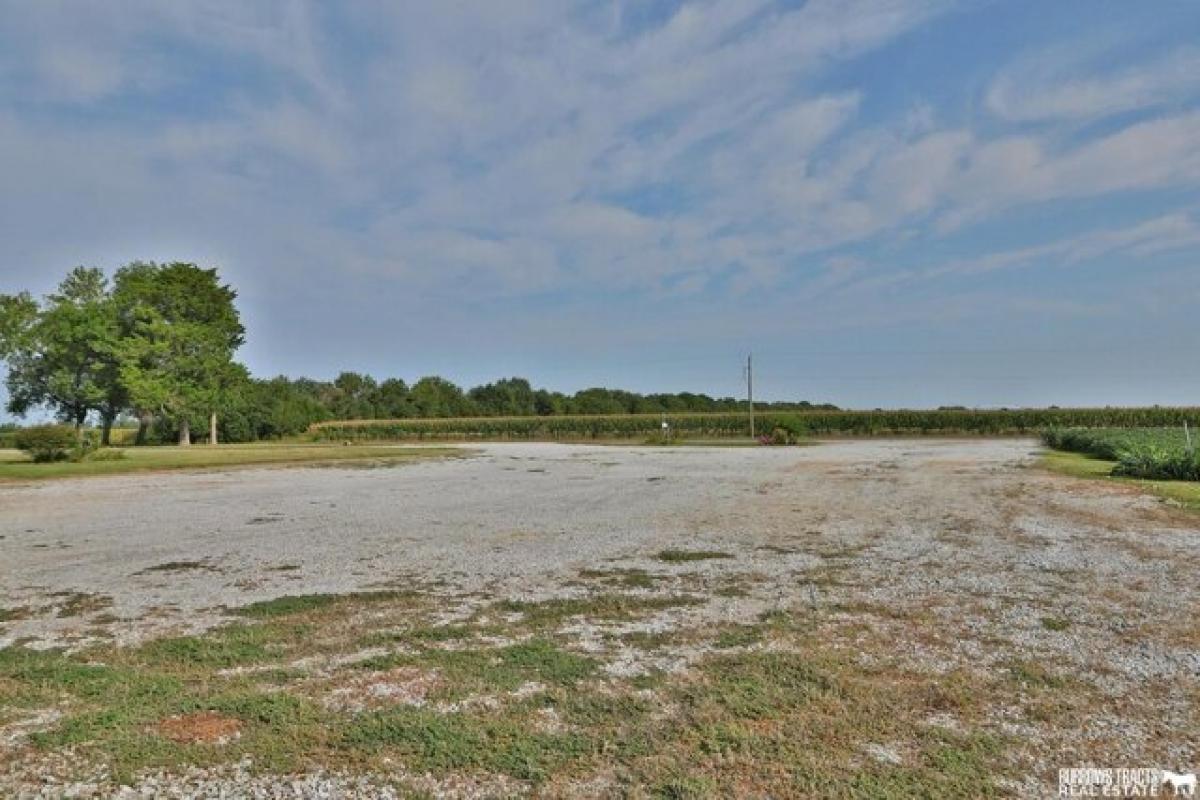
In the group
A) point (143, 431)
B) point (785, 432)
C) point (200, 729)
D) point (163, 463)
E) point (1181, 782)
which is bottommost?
point (1181, 782)

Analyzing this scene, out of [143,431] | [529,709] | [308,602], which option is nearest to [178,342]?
[143,431]

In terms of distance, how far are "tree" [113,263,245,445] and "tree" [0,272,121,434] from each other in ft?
5.04

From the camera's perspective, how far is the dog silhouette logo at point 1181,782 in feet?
9.30

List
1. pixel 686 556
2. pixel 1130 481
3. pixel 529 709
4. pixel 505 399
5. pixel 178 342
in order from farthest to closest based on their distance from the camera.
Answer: pixel 505 399, pixel 178 342, pixel 1130 481, pixel 686 556, pixel 529 709

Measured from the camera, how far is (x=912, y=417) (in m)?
51.1

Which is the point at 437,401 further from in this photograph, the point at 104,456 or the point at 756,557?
the point at 756,557

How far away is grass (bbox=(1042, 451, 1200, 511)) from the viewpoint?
12055 mm

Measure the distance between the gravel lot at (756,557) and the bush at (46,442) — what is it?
1012 centimetres

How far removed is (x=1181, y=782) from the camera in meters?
2.90

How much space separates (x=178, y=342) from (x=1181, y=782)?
47962 mm

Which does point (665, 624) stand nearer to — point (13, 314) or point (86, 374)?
point (86, 374)

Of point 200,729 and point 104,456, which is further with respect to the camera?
point 104,456

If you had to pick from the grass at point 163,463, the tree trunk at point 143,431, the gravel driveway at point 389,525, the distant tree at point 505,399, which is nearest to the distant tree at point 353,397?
the distant tree at point 505,399

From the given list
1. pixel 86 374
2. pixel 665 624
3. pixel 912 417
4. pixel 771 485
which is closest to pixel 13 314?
pixel 86 374
